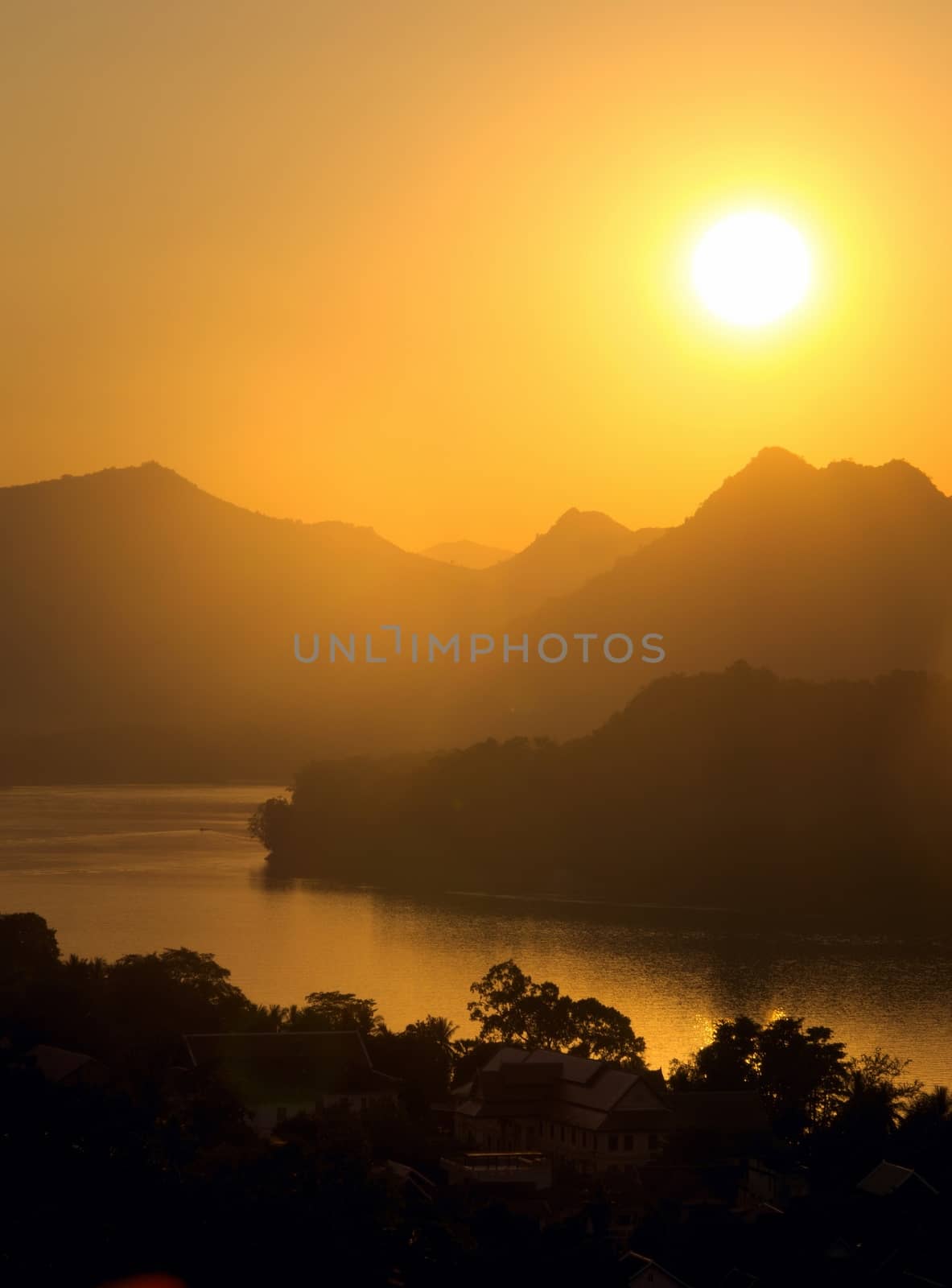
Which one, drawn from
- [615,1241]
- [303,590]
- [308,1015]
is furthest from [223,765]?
[615,1241]

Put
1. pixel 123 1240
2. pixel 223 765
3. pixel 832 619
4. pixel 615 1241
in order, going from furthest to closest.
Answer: pixel 223 765 → pixel 832 619 → pixel 615 1241 → pixel 123 1240

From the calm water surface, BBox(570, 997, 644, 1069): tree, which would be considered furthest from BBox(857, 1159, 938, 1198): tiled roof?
the calm water surface

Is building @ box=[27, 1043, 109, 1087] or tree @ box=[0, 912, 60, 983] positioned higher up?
tree @ box=[0, 912, 60, 983]

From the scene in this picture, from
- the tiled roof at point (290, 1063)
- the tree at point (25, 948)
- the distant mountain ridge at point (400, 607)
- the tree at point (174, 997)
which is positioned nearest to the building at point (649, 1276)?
the tiled roof at point (290, 1063)

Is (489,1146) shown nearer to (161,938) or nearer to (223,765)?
(161,938)

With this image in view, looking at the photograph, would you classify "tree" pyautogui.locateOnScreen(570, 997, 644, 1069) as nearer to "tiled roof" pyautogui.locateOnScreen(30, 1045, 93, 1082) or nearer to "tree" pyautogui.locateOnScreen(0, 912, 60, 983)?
"tiled roof" pyautogui.locateOnScreen(30, 1045, 93, 1082)

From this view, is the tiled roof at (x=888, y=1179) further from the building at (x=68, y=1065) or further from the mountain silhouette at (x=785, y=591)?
the mountain silhouette at (x=785, y=591)
